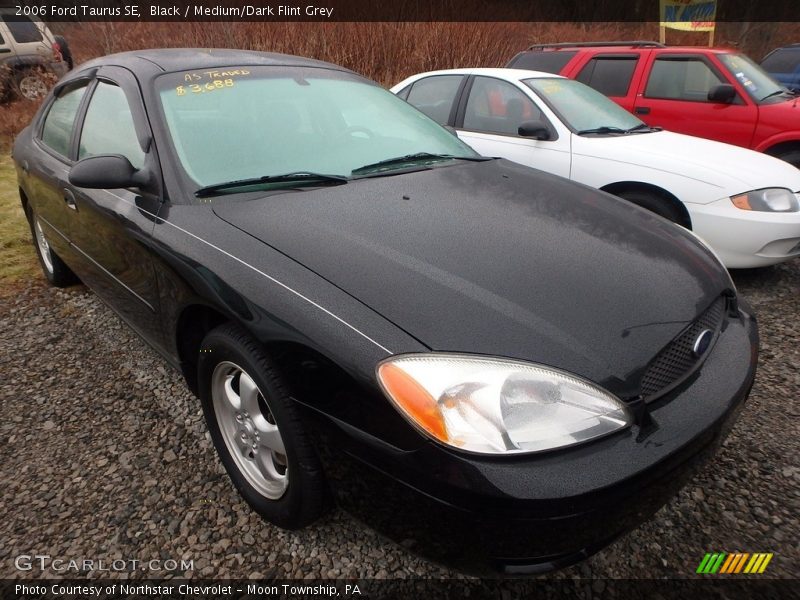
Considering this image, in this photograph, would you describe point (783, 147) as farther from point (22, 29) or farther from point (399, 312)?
point (22, 29)

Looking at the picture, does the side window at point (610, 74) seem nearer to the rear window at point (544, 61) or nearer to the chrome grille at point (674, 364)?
the rear window at point (544, 61)

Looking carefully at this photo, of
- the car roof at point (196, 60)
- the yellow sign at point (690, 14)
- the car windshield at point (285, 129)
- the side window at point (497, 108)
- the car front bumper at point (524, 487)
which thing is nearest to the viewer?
the car front bumper at point (524, 487)

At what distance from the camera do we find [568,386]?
1.28 metres

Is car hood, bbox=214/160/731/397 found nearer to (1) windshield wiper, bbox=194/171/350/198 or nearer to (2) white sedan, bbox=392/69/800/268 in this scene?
(1) windshield wiper, bbox=194/171/350/198

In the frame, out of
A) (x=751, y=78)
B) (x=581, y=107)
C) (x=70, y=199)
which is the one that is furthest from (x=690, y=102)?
(x=70, y=199)

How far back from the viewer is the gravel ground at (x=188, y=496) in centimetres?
170

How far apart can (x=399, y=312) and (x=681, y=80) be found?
Answer: 5.55m

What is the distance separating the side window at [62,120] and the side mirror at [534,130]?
3.00m

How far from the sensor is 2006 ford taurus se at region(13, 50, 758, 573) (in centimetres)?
124

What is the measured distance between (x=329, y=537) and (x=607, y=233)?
4.94ft

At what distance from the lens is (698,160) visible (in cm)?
362

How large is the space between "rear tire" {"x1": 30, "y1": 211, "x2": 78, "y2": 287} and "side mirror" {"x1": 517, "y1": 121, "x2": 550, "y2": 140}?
3.55 m

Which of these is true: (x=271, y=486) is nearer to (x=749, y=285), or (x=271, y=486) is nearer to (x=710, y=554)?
(x=710, y=554)

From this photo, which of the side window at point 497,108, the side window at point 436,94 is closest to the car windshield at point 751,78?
the side window at point 497,108
